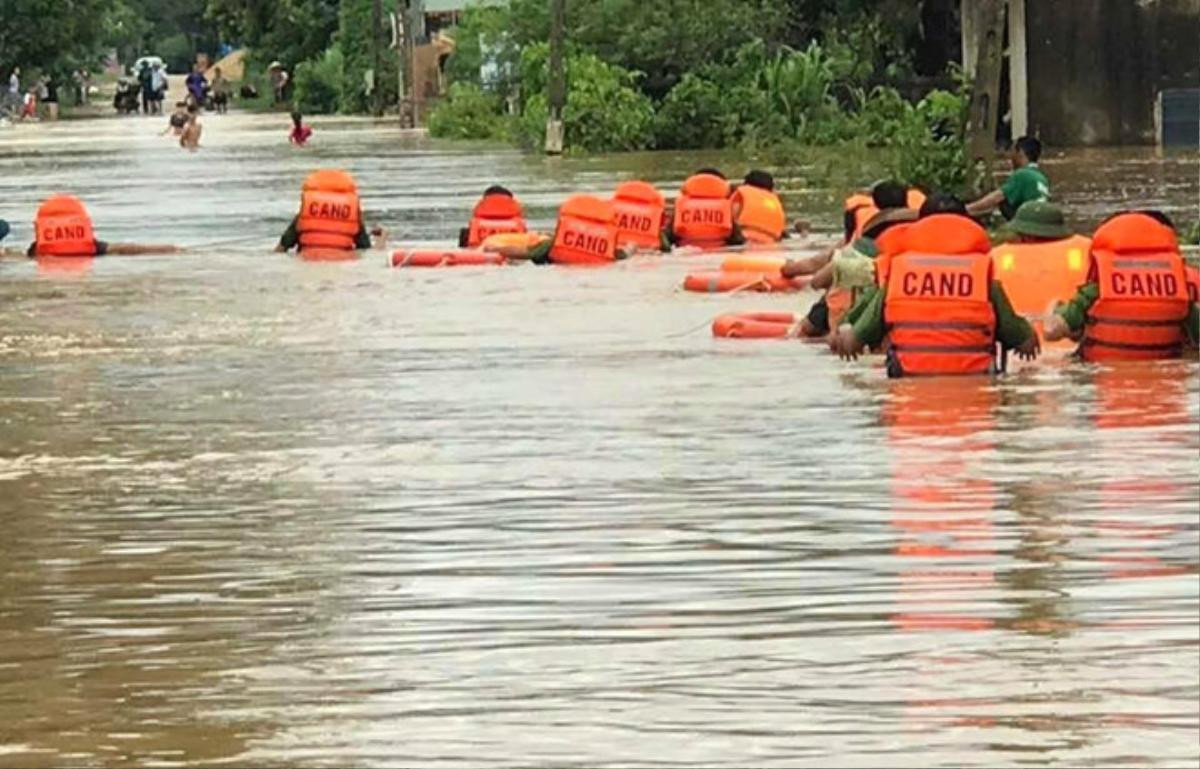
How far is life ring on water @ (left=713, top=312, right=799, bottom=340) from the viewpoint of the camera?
20.6 metres

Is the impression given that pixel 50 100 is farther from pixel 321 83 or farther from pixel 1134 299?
pixel 1134 299

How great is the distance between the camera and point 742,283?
24.8 meters

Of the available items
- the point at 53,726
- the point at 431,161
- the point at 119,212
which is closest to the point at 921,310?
the point at 53,726

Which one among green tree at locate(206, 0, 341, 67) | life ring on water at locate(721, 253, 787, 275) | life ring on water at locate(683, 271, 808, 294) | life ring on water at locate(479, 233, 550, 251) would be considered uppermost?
green tree at locate(206, 0, 341, 67)

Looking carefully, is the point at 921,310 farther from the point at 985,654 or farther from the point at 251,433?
the point at 985,654

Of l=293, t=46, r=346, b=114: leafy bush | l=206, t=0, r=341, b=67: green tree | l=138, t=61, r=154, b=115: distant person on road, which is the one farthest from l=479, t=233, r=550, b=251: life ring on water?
l=138, t=61, r=154, b=115: distant person on road

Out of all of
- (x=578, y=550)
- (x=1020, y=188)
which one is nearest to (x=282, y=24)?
(x=1020, y=188)


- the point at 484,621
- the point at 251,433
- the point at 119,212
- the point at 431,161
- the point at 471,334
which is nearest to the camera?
the point at 484,621

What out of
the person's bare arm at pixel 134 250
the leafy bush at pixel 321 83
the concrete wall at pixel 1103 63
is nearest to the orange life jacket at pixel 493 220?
the person's bare arm at pixel 134 250

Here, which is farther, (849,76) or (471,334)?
(849,76)

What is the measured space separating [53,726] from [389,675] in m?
0.95

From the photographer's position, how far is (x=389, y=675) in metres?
9.43

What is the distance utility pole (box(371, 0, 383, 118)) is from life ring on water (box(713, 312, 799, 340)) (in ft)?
225

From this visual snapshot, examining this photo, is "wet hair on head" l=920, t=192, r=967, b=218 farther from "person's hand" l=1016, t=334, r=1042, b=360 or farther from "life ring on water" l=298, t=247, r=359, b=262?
"life ring on water" l=298, t=247, r=359, b=262
